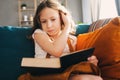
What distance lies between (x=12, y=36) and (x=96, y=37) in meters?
0.56

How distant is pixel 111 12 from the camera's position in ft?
11.9

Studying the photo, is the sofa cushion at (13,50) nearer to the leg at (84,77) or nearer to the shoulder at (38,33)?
the shoulder at (38,33)

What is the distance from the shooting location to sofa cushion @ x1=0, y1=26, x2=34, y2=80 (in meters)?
1.37

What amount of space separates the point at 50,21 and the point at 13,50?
0.31 metres

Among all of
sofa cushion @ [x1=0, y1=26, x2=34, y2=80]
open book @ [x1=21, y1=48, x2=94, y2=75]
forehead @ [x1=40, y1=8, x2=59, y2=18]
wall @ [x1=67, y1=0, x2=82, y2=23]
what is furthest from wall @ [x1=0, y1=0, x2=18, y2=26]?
open book @ [x1=21, y1=48, x2=94, y2=75]

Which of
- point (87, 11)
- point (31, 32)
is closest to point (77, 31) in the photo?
point (31, 32)

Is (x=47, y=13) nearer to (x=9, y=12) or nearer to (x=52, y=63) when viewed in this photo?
(x=52, y=63)

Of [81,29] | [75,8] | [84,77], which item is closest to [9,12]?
[75,8]

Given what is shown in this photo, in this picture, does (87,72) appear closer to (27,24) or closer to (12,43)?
(12,43)

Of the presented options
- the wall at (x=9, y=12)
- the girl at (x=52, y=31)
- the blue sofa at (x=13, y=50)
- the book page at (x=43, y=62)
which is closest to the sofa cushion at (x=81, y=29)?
the girl at (x=52, y=31)

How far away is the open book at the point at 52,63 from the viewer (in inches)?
32.0

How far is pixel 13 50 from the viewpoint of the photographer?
4.60ft

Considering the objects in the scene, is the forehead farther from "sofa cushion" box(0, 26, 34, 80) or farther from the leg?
the leg

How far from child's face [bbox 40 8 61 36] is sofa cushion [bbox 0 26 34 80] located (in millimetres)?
161
